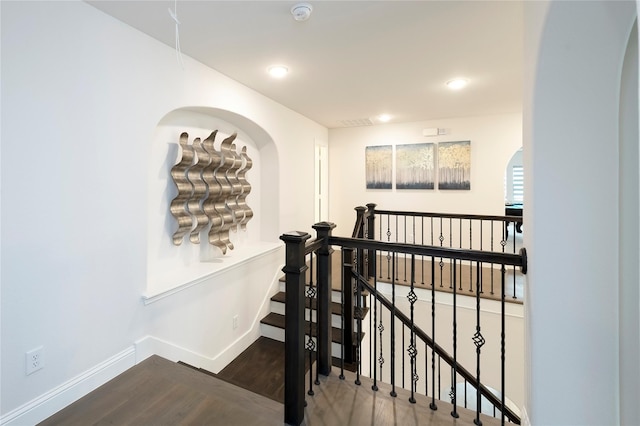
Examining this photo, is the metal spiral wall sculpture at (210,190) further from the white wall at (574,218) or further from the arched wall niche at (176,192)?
the white wall at (574,218)

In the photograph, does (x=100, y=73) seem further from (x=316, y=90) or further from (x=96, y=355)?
(x=316, y=90)

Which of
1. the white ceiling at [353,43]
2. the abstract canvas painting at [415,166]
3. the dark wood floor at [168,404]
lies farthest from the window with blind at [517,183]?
the dark wood floor at [168,404]

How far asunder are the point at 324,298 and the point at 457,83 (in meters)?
2.66

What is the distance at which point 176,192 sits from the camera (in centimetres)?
272

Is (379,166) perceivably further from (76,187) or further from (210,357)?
(76,187)

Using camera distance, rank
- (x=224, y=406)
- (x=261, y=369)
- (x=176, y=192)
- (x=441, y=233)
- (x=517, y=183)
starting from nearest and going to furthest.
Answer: (x=224, y=406) → (x=176, y=192) → (x=261, y=369) → (x=441, y=233) → (x=517, y=183)

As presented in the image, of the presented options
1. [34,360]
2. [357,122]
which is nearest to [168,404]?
[34,360]

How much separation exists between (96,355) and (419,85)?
3611 mm

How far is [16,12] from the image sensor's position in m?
1.54

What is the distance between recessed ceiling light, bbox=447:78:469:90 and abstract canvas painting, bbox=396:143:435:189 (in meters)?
1.65

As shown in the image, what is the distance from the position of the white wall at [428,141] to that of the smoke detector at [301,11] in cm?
352

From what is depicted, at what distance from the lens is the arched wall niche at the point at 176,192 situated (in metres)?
2.54

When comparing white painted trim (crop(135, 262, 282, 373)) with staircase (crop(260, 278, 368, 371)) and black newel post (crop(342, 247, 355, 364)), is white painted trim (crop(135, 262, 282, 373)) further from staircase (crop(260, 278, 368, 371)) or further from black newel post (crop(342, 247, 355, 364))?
black newel post (crop(342, 247, 355, 364))

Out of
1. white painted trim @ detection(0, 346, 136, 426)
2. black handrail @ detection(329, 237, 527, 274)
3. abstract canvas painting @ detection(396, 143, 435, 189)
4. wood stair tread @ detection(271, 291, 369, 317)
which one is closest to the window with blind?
abstract canvas painting @ detection(396, 143, 435, 189)
